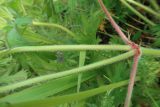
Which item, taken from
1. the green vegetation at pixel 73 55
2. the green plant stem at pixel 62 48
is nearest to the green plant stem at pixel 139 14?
the green vegetation at pixel 73 55

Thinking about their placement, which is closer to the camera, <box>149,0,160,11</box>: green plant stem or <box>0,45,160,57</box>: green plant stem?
<box>0,45,160,57</box>: green plant stem

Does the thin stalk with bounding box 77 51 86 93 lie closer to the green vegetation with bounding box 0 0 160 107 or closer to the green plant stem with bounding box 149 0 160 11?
the green vegetation with bounding box 0 0 160 107

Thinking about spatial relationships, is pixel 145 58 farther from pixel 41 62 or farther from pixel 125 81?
pixel 41 62

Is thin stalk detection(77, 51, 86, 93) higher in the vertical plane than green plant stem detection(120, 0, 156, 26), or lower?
lower

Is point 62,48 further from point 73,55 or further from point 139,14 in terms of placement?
point 139,14

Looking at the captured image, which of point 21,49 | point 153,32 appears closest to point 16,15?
point 21,49

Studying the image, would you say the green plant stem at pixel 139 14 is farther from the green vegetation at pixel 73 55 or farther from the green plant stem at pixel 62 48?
the green plant stem at pixel 62 48

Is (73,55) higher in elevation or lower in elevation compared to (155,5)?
lower

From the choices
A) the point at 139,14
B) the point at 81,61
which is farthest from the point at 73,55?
the point at 139,14

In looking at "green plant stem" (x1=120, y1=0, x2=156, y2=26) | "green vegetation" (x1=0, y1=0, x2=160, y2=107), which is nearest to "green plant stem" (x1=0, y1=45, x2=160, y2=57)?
"green vegetation" (x1=0, y1=0, x2=160, y2=107)
